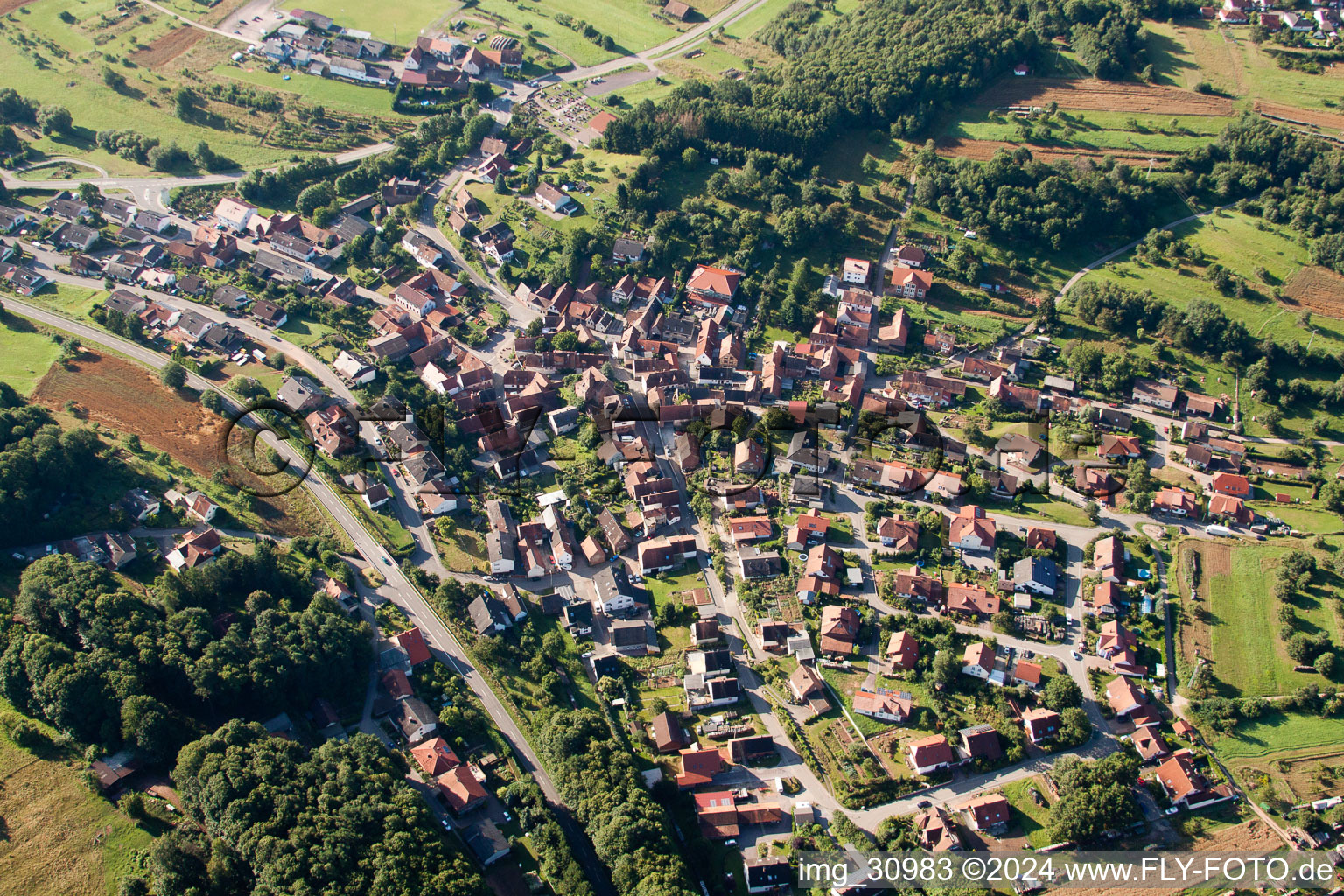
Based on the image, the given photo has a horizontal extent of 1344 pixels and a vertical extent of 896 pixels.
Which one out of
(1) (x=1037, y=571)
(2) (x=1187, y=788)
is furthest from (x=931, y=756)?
(1) (x=1037, y=571)

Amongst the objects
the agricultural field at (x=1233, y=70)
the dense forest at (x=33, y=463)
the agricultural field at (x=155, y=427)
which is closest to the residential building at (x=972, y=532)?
the agricultural field at (x=155, y=427)

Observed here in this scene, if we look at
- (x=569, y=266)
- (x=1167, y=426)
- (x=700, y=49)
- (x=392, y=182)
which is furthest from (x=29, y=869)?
(x=700, y=49)

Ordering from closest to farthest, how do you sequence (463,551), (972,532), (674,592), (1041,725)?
Answer: (1041,725) → (674,592) → (972,532) → (463,551)

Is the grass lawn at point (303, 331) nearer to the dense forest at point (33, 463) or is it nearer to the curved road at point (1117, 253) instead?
the dense forest at point (33, 463)

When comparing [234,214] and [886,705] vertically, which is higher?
[234,214]

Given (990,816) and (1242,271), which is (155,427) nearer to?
(990,816)

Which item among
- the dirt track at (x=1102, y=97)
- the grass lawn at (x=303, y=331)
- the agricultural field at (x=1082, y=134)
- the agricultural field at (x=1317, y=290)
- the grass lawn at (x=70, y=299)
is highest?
the dirt track at (x=1102, y=97)
